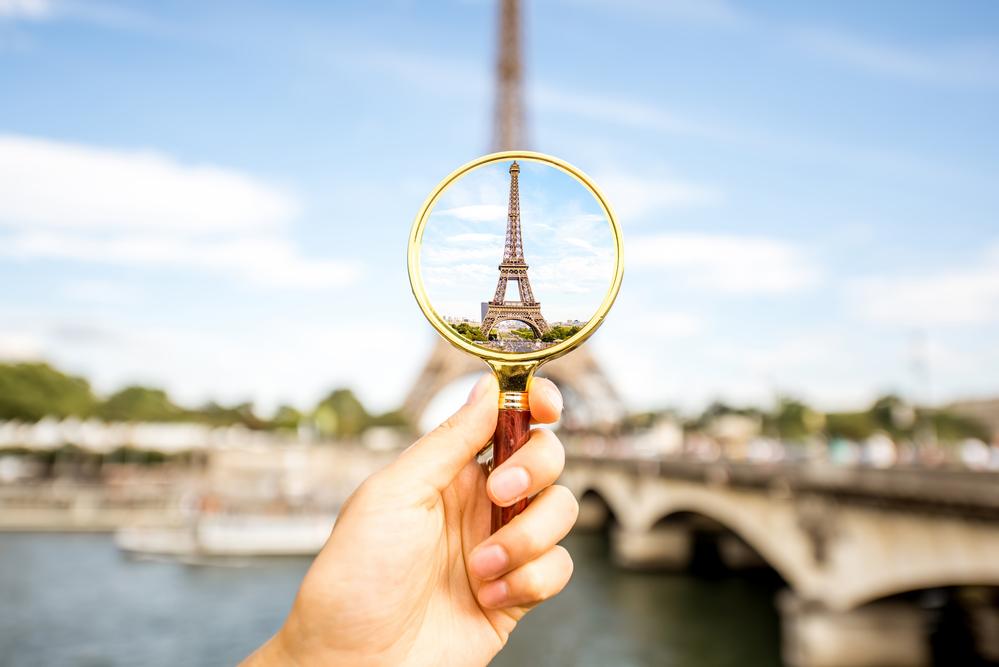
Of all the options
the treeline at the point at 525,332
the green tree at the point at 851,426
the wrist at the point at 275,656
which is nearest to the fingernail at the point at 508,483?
the treeline at the point at 525,332

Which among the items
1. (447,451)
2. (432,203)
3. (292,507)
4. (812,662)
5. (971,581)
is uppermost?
(432,203)

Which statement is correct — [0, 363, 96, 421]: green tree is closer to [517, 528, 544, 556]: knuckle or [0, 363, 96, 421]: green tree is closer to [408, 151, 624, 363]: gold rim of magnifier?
[408, 151, 624, 363]: gold rim of magnifier

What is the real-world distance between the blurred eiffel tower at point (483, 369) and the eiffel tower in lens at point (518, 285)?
34.4m

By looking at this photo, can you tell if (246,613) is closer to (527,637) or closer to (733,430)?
(527,637)

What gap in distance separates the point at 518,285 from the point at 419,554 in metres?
0.73

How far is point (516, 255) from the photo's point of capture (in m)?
2.12

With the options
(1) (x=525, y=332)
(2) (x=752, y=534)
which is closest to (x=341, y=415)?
(2) (x=752, y=534)

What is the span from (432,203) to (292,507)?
3367cm

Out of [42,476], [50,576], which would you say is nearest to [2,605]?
[50,576]

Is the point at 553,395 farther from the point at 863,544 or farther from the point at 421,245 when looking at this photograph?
the point at 863,544

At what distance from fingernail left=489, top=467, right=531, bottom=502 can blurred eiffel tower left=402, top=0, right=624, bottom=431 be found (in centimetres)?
3463

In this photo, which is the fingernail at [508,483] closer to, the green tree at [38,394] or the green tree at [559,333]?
the green tree at [559,333]

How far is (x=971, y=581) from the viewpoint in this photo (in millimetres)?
11023

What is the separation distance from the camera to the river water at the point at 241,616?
1778 centimetres
